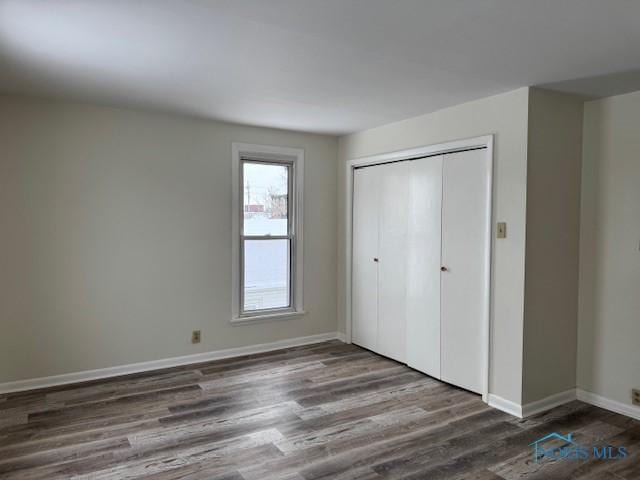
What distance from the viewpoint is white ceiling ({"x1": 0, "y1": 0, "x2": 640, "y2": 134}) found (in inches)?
80.1

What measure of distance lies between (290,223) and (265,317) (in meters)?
1.07

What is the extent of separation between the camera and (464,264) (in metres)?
3.68

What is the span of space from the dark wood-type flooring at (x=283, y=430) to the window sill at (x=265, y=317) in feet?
2.02

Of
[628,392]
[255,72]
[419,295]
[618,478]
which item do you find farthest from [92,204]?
[628,392]

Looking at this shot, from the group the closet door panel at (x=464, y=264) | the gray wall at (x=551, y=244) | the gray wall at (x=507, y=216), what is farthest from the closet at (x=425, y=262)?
the gray wall at (x=551, y=244)

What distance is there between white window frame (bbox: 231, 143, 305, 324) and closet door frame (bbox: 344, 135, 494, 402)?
1.75 feet

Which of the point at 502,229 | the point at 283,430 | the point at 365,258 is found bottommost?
the point at 283,430

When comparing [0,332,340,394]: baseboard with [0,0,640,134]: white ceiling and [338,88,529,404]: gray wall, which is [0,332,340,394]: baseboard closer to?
[338,88,529,404]: gray wall

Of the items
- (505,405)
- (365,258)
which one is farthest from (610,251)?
(365,258)

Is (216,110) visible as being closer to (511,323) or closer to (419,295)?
(419,295)

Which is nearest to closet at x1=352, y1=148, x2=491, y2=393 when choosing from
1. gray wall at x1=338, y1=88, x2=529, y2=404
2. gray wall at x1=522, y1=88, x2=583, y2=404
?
gray wall at x1=338, y1=88, x2=529, y2=404

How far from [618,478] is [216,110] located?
389 centimetres

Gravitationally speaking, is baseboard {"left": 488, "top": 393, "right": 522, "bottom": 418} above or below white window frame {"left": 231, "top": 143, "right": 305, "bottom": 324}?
below

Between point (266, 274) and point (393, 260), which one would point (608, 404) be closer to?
point (393, 260)
